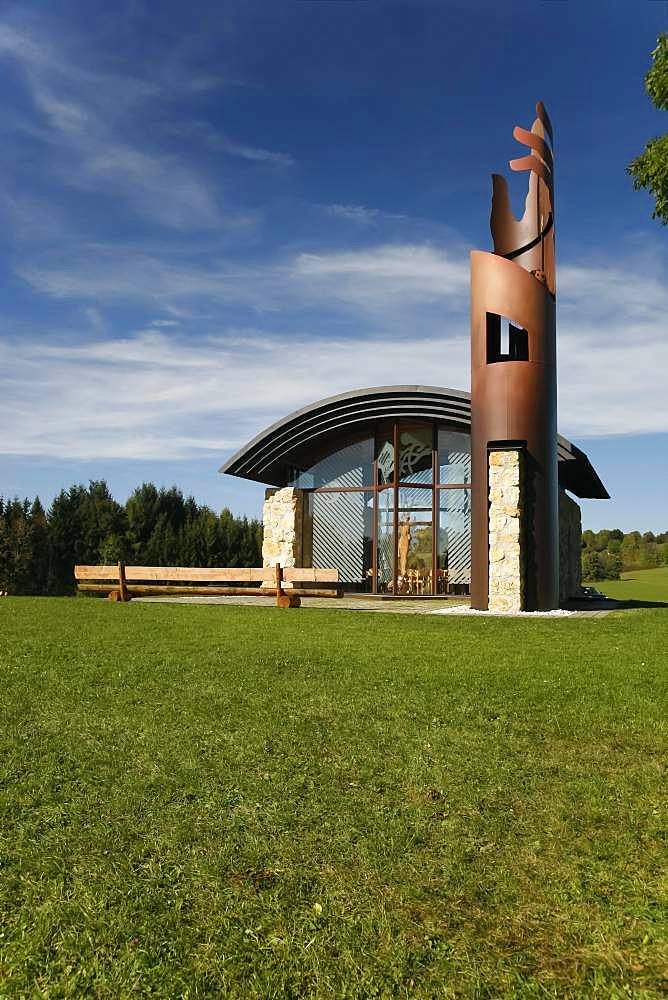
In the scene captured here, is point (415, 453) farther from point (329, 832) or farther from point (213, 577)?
point (329, 832)

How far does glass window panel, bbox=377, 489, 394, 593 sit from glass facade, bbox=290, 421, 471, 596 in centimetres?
3

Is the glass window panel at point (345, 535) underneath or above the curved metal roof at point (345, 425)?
underneath

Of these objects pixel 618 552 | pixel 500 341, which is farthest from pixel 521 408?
pixel 618 552

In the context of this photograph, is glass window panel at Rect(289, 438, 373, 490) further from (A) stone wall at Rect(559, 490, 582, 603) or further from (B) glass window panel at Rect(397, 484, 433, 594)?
(A) stone wall at Rect(559, 490, 582, 603)

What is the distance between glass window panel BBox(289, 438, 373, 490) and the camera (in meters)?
20.2

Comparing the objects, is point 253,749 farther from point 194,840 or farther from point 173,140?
point 173,140

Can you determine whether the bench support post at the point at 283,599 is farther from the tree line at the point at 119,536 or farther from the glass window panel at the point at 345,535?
the tree line at the point at 119,536

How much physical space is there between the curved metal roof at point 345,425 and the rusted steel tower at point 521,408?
2.53 m

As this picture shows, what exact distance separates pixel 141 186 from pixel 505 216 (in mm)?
7503

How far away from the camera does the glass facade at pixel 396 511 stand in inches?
746

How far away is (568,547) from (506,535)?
29.7 ft

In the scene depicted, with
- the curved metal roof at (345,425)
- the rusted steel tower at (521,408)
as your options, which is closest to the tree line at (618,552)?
the curved metal roof at (345,425)

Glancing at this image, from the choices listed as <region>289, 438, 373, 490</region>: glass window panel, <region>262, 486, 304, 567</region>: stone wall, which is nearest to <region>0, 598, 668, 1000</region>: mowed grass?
<region>262, 486, 304, 567</region>: stone wall

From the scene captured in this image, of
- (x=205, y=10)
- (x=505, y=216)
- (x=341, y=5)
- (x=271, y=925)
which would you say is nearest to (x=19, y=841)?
(x=271, y=925)
